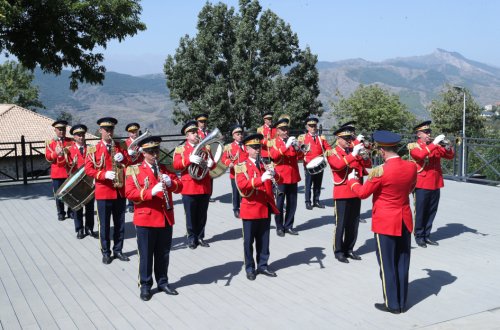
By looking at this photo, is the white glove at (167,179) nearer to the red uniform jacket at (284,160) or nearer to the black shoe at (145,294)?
the black shoe at (145,294)

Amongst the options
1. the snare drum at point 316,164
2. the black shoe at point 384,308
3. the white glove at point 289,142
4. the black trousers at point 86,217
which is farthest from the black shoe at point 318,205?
the black shoe at point 384,308

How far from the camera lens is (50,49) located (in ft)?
48.7

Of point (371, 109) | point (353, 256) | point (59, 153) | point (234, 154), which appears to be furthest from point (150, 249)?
point (371, 109)

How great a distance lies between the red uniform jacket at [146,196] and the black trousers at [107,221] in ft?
6.02

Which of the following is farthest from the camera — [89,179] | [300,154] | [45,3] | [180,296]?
[45,3]

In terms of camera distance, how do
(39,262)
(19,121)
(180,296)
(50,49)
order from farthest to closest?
(19,121) → (50,49) → (39,262) → (180,296)

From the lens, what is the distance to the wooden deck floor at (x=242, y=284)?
240 inches

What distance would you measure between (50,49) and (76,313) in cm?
1029

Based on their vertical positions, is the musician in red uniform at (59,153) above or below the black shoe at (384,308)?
above

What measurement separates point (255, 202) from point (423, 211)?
10.3 feet

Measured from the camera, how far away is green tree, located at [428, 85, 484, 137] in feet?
198

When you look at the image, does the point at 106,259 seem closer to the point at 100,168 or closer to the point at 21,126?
the point at 100,168

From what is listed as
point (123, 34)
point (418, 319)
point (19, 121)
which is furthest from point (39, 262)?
point (19, 121)

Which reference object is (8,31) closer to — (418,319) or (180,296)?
(180,296)
